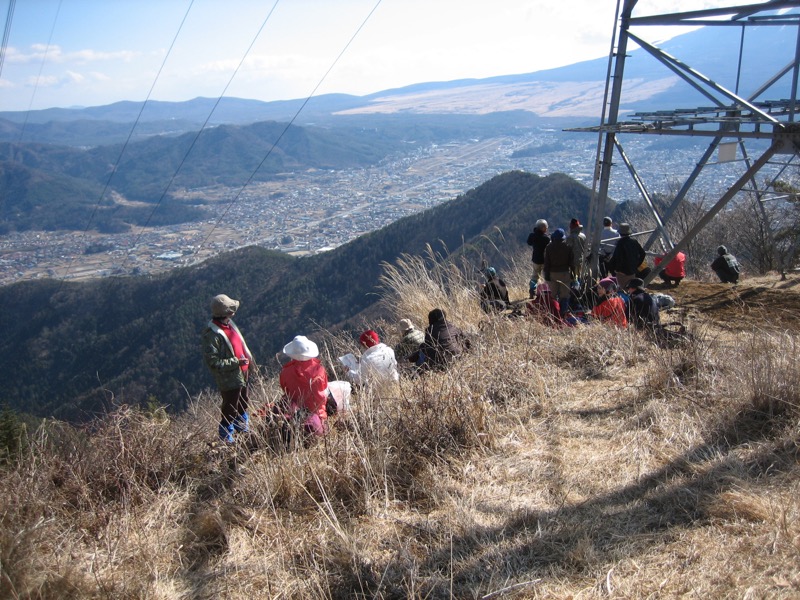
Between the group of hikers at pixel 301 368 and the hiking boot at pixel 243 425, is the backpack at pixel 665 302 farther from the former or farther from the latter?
the hiking boot at pixel 243 425

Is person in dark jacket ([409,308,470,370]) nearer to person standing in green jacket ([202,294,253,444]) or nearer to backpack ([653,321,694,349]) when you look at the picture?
person standing in green jacket ([202,294,253,444])

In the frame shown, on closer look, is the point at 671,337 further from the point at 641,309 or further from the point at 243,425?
the point at 243,425

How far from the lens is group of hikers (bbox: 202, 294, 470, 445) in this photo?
4.06 metres

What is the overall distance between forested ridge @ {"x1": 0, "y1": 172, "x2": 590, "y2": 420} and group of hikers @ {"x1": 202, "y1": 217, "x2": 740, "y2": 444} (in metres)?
28.8

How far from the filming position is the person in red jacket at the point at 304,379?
4.22 metres

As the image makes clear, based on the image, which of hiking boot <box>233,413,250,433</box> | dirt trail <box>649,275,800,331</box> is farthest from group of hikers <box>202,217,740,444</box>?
dirt trail <box>649,275,800,331</box>

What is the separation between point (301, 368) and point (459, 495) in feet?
5.96

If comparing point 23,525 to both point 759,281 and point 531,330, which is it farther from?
point 759,281

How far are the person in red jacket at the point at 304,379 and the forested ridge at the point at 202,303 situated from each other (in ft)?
107

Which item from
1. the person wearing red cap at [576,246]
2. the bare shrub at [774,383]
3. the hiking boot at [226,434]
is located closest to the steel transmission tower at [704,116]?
the person wearing red cap at [576,246]

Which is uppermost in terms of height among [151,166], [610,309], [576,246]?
[151,166]

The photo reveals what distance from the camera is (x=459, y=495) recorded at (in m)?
3.00

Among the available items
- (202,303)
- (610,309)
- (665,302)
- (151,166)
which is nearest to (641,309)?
(610,309)

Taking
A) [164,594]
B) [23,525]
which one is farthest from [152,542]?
[23,525]
